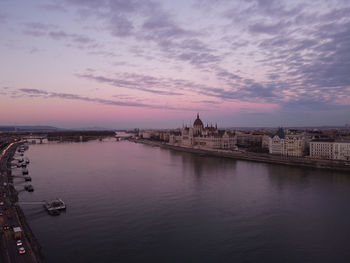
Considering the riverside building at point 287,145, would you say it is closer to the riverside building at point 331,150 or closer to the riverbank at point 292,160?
the riverside building at point 331,150

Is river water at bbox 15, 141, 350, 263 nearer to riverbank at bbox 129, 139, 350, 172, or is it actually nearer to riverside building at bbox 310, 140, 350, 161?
riverbank at bbox 129, 139, 350, 172

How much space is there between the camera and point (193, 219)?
27.6 feet

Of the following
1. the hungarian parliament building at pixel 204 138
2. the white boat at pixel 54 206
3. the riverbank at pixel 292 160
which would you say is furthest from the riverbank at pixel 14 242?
the hungarian parliament building at pixel 204 138

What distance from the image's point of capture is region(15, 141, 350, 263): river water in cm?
642

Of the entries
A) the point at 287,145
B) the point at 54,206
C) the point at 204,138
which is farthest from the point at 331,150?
the point at 54,206

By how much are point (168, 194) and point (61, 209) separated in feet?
12.8

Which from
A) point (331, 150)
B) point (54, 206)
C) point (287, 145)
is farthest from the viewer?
point (287, 145)

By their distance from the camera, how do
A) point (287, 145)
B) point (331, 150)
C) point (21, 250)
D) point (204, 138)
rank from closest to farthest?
point (21, 250) → point (331, 150) → point (287, 145) → point (204, 138)

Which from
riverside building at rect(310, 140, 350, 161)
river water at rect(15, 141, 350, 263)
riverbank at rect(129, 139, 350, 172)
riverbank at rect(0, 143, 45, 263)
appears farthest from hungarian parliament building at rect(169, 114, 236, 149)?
riverbank at rect(0, 143, 45, 263)

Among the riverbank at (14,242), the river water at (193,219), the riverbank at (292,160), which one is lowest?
the river water at (193,219)

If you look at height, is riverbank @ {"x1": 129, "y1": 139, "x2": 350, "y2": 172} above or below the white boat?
above

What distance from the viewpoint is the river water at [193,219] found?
642 cm

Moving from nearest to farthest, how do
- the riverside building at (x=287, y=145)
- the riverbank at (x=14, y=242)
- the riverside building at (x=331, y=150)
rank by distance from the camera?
the riverbank at (x=14, y=242), the riverside building at (x=331, y=150), the riverside building at (x=287, y=145)

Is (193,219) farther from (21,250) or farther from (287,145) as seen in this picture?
(287,145)
